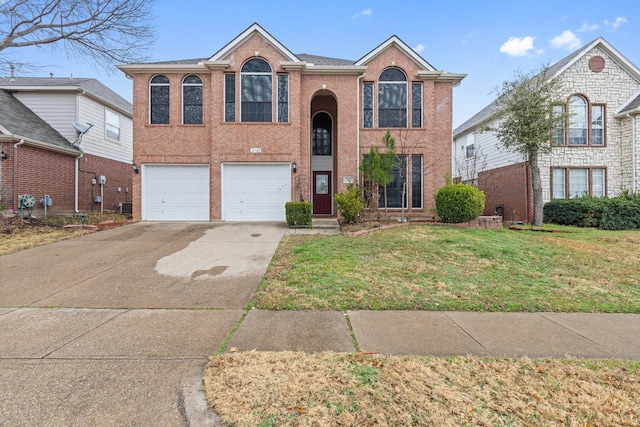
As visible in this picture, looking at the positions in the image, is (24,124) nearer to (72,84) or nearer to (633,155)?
(72,84)

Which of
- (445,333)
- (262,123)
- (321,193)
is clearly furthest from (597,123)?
(445,333)

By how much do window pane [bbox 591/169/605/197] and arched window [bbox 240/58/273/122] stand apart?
1552cm

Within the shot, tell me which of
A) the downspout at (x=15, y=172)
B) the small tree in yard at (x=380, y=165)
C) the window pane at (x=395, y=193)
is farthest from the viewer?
the window pane at (x=395, y=193)

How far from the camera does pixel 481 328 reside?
3.87m

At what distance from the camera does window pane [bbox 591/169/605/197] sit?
15234 mm

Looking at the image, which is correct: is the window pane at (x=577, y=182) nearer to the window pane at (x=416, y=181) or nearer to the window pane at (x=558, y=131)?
the window pane at (x=558, y=131)

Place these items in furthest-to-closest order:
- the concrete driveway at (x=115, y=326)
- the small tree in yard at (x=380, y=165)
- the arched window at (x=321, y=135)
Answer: the arched window at (x=321, y=135), the small tree in yard at (x=380, y=165), the concrete driveway at (x=115, y=326)

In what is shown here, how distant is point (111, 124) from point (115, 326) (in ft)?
56.3

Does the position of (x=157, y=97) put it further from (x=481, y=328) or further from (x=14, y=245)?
(x=481, y=328)

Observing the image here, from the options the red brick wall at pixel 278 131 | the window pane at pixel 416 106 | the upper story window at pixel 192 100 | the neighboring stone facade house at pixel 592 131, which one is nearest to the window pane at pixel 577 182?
the neighboring stone facade house at pixel 592 131

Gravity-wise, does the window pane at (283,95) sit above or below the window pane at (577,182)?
above

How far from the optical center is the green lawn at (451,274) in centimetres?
473

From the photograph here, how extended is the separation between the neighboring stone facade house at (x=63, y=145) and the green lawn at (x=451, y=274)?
11.6 metres

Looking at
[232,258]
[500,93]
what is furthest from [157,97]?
[500,93]
